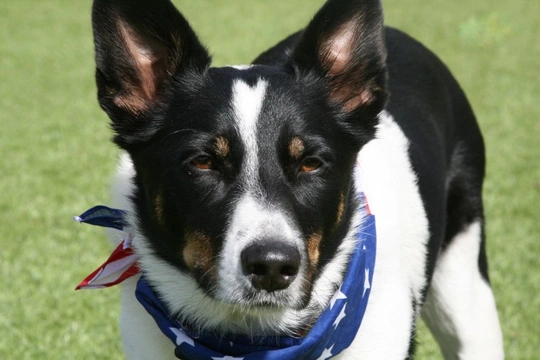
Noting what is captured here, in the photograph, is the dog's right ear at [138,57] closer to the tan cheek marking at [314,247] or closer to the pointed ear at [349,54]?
the pointed ear at [349,54]

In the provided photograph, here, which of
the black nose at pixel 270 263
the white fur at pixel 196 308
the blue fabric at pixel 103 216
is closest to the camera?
the black nose at pixel 270 263

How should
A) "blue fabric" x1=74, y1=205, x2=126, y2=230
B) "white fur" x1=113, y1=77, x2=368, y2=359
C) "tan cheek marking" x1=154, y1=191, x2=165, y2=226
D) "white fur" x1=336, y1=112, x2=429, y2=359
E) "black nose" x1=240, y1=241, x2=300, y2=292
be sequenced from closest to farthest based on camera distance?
"black nose" x1=240, y1=241, x2=300, y2=292
"tan cheek marking" x1=154, y1=191, x2=165, y2=226
"white fur" x1=113, y1=77, x2=368, y2=359
"white fur" x1=336, y1=112, x2=429, y2=359
"blue fabric" x1=74, y1=205, x2=126, y2=230

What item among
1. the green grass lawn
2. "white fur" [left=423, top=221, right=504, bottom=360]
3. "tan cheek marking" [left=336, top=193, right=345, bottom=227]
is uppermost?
"tan cheek marking" [left=336, top=193, right=345, bottom=227]

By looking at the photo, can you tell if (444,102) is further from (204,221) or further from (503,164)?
(503,164)

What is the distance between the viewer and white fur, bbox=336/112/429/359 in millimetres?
3787

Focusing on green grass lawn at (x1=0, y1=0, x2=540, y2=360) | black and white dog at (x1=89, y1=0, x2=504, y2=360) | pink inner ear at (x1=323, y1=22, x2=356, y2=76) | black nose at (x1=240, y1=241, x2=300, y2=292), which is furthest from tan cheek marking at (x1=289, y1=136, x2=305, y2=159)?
green grass lawn at (x1=0, y1=0, x2=540, y2=360)

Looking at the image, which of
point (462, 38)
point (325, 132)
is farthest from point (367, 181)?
point (462, 38)

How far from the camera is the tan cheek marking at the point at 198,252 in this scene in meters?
3.30

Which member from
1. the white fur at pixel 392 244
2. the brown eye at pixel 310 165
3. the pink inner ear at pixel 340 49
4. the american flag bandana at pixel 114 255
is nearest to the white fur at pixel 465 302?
the white fur at pixel 392 244

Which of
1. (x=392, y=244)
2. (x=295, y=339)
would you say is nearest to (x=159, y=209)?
(x=295, y=339)

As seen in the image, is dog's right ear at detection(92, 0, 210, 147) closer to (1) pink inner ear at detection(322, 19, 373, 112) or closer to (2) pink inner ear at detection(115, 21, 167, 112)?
(2) pink inner ear at detection(115, 21, 167, 112)

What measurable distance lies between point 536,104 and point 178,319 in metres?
9.18

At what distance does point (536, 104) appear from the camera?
38.9ft

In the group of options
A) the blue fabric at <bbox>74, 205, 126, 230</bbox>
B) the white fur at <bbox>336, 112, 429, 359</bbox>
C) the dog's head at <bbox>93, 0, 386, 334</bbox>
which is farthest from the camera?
the blue fabric at <bbox>74, 205, 126, 230</bbox>
